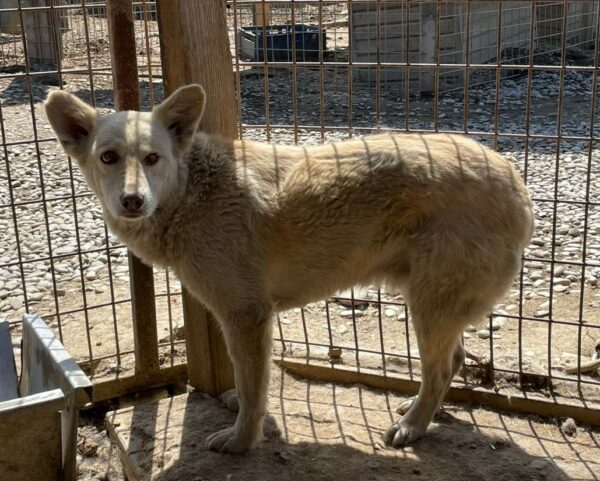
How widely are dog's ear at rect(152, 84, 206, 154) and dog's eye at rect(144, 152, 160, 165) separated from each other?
7.5 inches

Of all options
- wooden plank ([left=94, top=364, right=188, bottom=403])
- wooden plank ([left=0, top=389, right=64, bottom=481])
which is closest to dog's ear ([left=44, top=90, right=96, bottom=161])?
wooden plank ([left=0, top=389, right=64, bottom=481])

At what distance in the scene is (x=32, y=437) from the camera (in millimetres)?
3402

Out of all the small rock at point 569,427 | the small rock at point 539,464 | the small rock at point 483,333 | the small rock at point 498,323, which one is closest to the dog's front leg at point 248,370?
the small rock at point 539,464

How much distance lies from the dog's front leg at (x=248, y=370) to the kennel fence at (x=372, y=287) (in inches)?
36.4

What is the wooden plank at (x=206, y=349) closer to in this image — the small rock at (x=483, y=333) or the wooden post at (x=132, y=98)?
the wooden post at (x=132, y=98)

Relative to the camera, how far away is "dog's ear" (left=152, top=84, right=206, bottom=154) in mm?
3752

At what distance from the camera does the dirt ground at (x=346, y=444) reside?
3801mm

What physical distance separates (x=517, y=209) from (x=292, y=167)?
1.21 m

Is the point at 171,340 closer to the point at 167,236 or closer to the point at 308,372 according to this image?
the point at 308,372

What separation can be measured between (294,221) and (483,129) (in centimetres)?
766

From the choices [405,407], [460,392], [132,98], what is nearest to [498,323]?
[460,392]

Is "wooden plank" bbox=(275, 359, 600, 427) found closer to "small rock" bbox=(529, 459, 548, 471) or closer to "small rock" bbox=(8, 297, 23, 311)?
"small rock" bbox=(529, 459, 548, 471)

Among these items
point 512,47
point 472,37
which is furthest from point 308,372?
point 512,47

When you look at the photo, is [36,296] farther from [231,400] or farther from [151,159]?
[151,159]
